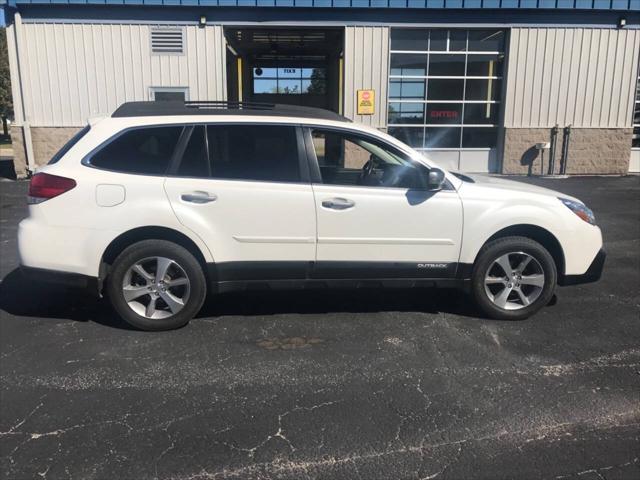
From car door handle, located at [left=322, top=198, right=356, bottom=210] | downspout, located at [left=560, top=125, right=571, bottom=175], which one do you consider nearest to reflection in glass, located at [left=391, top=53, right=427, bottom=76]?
downspout, located at [left=560, top=125, right=571, bottom=175]

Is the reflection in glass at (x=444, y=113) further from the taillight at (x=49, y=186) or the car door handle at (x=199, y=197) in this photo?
the taillight at (x=49, y=186)

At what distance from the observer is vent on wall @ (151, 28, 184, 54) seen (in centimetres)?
1477

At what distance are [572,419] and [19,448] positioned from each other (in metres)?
3.08

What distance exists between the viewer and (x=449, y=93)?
16.3 metres

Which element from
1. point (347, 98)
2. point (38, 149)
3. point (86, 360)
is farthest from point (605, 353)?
point (38, 149)

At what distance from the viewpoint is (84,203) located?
439 cm

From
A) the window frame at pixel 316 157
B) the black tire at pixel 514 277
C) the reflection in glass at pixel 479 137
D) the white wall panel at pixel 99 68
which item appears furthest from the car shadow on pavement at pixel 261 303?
the reflection in glass at pixel 479 137

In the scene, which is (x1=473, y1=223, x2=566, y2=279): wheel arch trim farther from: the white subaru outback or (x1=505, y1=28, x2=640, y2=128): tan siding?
(x1=505, y1=28, x2=640, y2=128): tan siding

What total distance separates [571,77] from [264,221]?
1385cm

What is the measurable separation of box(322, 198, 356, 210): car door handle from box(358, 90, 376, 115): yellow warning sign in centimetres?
1129

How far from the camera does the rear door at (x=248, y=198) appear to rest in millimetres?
4473

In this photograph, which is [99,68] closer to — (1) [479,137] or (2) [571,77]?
(1) [479,137]

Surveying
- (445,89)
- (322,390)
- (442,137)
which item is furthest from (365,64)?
(322,390)

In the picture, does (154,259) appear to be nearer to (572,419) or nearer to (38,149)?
(572,419)
